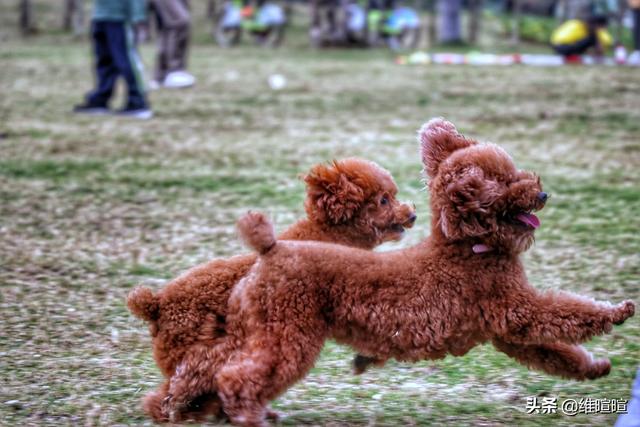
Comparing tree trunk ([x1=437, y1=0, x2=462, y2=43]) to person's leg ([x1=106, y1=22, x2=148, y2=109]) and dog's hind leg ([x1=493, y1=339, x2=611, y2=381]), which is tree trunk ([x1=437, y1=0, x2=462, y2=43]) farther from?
dog's hind leg ([x1=493, y1=339, x2=611, y2=381])

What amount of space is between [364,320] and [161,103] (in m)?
10.6

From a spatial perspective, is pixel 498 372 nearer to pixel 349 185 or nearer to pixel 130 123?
pixel 349 185

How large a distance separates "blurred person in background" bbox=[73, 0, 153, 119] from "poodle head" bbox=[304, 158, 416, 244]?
8.01m

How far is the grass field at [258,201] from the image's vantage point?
4.36 metres

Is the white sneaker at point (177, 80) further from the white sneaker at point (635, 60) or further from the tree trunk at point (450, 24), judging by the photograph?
the tree trunk at point (450, 24)

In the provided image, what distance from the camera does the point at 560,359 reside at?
3.68 meters

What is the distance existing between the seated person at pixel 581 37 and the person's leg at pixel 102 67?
977 cm

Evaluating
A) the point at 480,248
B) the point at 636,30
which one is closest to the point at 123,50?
the point at 480,248

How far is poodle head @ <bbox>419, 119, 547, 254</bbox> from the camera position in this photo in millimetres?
3539

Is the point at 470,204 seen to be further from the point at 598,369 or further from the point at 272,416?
the point at 272,416

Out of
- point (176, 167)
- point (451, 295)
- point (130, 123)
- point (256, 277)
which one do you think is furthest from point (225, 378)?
point (130, 123)

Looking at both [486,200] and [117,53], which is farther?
[117,53]

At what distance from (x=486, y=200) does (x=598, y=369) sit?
2.56 feet

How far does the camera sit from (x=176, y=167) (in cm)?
950
